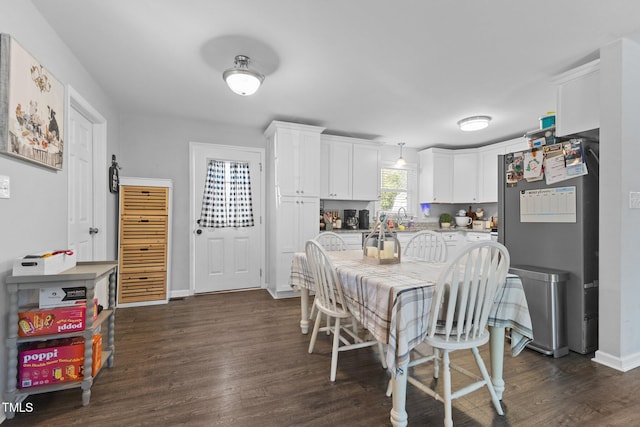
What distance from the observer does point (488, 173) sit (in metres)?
5.23

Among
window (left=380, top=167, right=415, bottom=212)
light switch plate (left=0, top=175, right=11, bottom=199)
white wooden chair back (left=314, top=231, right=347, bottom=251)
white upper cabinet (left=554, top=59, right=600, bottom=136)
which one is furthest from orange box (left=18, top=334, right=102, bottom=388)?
window (left=380, top=167, right=415, bottom=212)

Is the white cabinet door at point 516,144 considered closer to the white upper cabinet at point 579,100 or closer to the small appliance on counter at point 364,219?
the white upper cabinet at point 579,100

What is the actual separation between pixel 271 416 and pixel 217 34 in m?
2.53

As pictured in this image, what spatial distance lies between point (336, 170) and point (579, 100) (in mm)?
2859

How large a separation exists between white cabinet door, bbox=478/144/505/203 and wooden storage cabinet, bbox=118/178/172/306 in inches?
195

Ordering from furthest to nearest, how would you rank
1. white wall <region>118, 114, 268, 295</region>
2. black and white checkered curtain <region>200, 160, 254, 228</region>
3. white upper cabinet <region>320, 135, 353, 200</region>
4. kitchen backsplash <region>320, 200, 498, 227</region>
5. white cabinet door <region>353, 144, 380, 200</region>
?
kitchen backsplash <region>320, 200, 498, 227</region> < white cabinet door <region>353, 144, 380, 200</region> < white upper cabinet <region>320, 135, 353, 200</region> < black and white checkered curtain <region>200, 160, 254, 228</region> < white wall <region>118, 114, 268, 295</region>

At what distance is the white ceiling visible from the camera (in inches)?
77.5

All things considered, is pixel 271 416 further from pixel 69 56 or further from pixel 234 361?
pixel 69 56

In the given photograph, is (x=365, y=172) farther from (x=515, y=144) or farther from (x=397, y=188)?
(x=515, y=144)

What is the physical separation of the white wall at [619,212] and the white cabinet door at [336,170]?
117 inches

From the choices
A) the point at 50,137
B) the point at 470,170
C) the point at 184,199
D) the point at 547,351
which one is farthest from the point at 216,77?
the point at 470,170

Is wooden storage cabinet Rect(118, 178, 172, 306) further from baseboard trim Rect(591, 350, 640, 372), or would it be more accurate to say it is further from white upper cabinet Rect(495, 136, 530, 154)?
white upper cabinet Rect(495, 136, 530, 154)

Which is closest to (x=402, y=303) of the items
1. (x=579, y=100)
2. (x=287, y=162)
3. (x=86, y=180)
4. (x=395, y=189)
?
(x=579, y=100)

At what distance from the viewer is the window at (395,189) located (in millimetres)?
5621
